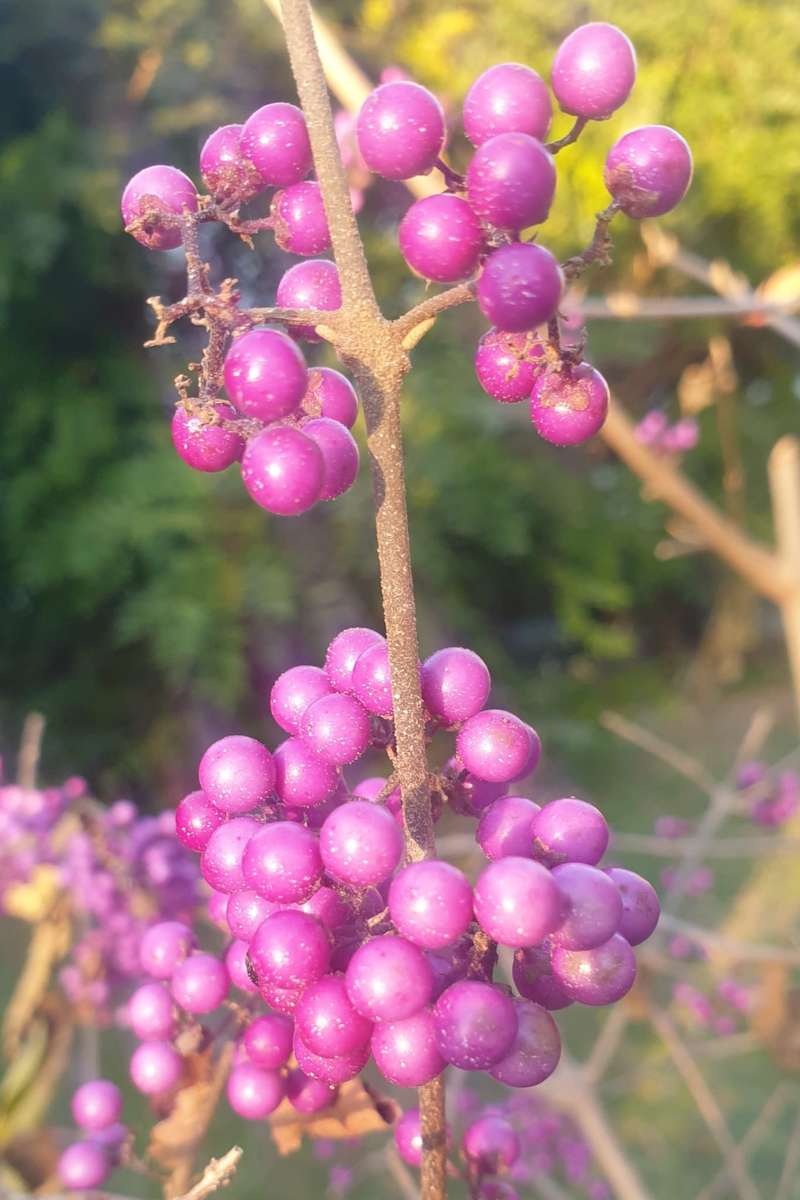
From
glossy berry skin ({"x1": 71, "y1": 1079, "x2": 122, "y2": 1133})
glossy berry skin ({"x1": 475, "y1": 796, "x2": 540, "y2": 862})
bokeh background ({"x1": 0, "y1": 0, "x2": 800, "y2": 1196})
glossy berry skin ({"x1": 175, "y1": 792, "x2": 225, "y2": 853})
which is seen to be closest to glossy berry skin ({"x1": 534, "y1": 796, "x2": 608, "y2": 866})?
glossy berry skin ({"x1": 475, "y1": 796, "x2": 540, "y2": 862})

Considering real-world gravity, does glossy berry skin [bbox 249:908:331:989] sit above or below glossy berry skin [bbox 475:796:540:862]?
below

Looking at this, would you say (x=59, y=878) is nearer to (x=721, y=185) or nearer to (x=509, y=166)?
(x=509, y=166)

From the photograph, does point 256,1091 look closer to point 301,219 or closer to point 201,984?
point 201,984

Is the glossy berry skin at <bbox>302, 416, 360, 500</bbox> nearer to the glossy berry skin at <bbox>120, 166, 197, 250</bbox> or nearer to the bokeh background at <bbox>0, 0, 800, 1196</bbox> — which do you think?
the glossy berry skin at <bbox>120, 166, 197, 250</bbox>

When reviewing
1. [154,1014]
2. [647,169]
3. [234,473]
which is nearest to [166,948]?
[154,1014]

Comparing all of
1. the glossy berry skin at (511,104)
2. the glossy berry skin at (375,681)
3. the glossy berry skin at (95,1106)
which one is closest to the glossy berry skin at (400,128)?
the glossy berry skin at (511,104)
